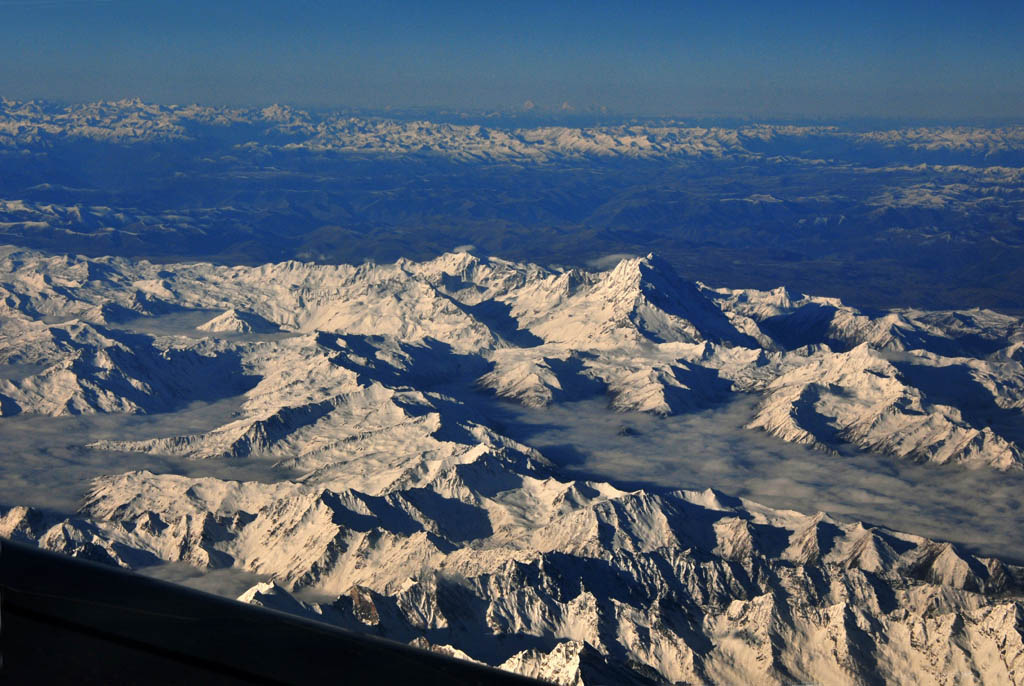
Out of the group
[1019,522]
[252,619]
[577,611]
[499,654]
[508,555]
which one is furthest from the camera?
[1019,522]

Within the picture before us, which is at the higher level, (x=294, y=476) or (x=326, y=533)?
(x=326, y=533)

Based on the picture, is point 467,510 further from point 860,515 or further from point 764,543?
point 860,515

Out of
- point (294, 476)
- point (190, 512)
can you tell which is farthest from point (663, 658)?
point (294, 476)

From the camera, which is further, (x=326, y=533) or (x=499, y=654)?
(x=326, y=533)

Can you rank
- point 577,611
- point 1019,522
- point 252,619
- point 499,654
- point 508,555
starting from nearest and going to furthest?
point 252,619 < point 499,654 < point 577,611 < point 508,555 < point 1019,522

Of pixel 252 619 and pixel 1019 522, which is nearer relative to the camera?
pixel 252 619

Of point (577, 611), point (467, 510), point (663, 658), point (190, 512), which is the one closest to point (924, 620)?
point (663, 658)

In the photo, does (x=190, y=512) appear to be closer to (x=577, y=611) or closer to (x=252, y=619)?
(x=577, y=611)

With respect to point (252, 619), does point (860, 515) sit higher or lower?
lower

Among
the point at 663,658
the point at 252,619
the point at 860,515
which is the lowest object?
the point at 860,515
